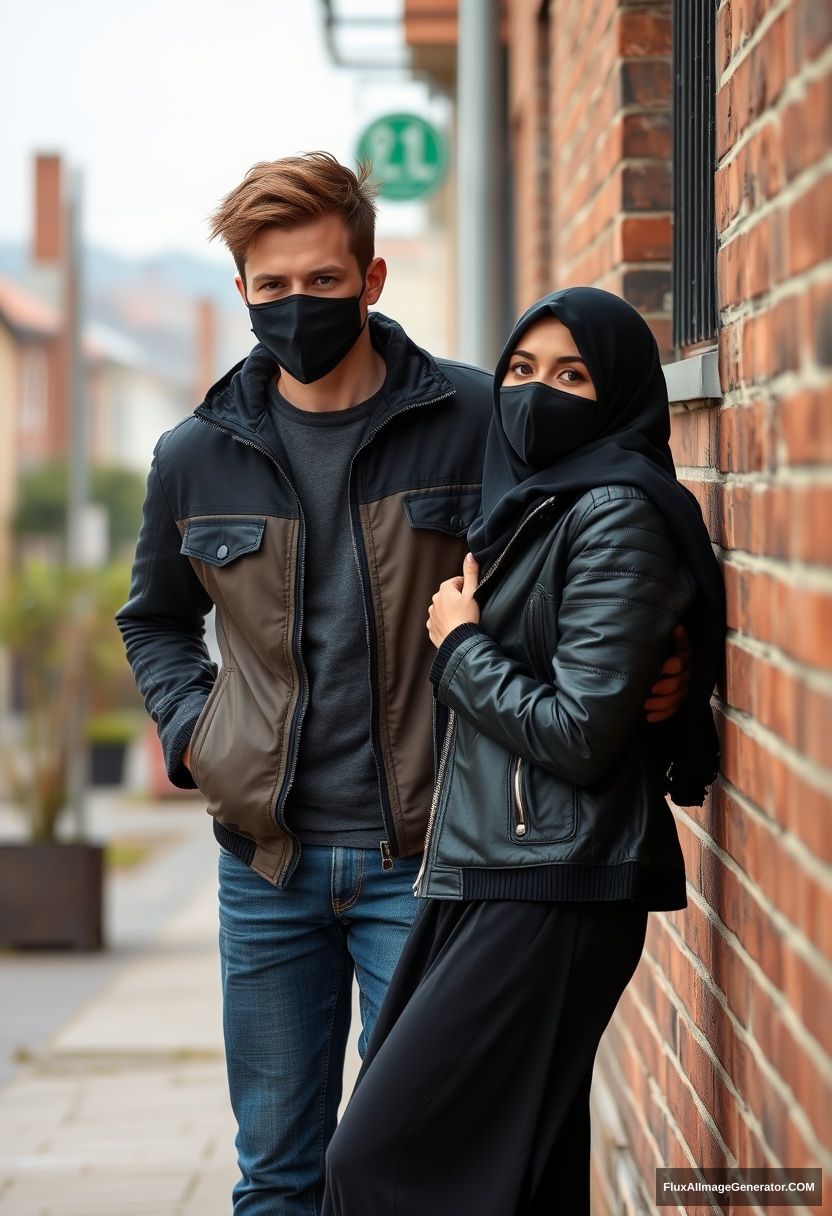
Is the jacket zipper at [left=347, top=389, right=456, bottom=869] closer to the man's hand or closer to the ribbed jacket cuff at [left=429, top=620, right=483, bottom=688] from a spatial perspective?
the ribbed jacket cuff at [left=429, top=620, right=483, bottom=688]

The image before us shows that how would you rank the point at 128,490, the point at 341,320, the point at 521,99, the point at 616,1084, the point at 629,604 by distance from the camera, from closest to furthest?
the point at 629,604
the point at 341,320
the point at 616,1084
the point at 521,99
the point at 128,490

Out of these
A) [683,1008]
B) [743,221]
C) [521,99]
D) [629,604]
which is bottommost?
[683,1008]

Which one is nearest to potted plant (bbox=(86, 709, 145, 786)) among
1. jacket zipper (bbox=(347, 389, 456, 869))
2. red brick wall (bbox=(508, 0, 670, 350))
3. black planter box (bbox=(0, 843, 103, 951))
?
black planter box (bbox=(0, 843, 103, 951))

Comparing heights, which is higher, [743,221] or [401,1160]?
[743,221]

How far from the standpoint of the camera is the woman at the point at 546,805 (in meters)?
2.18

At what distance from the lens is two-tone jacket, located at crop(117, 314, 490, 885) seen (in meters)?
2.78

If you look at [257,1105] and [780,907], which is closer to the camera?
[780,907]

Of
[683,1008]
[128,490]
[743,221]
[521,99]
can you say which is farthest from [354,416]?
[128,490]

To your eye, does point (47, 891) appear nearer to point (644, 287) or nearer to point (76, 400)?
point (76, 400)

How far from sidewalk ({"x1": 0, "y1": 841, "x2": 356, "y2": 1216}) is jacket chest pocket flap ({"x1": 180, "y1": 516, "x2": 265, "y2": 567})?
2266mm

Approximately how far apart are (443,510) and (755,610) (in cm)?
77

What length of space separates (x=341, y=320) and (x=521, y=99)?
5295 millimetres

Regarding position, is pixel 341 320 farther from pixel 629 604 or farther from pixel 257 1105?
pixel 257 1105

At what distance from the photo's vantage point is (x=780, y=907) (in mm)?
1978
